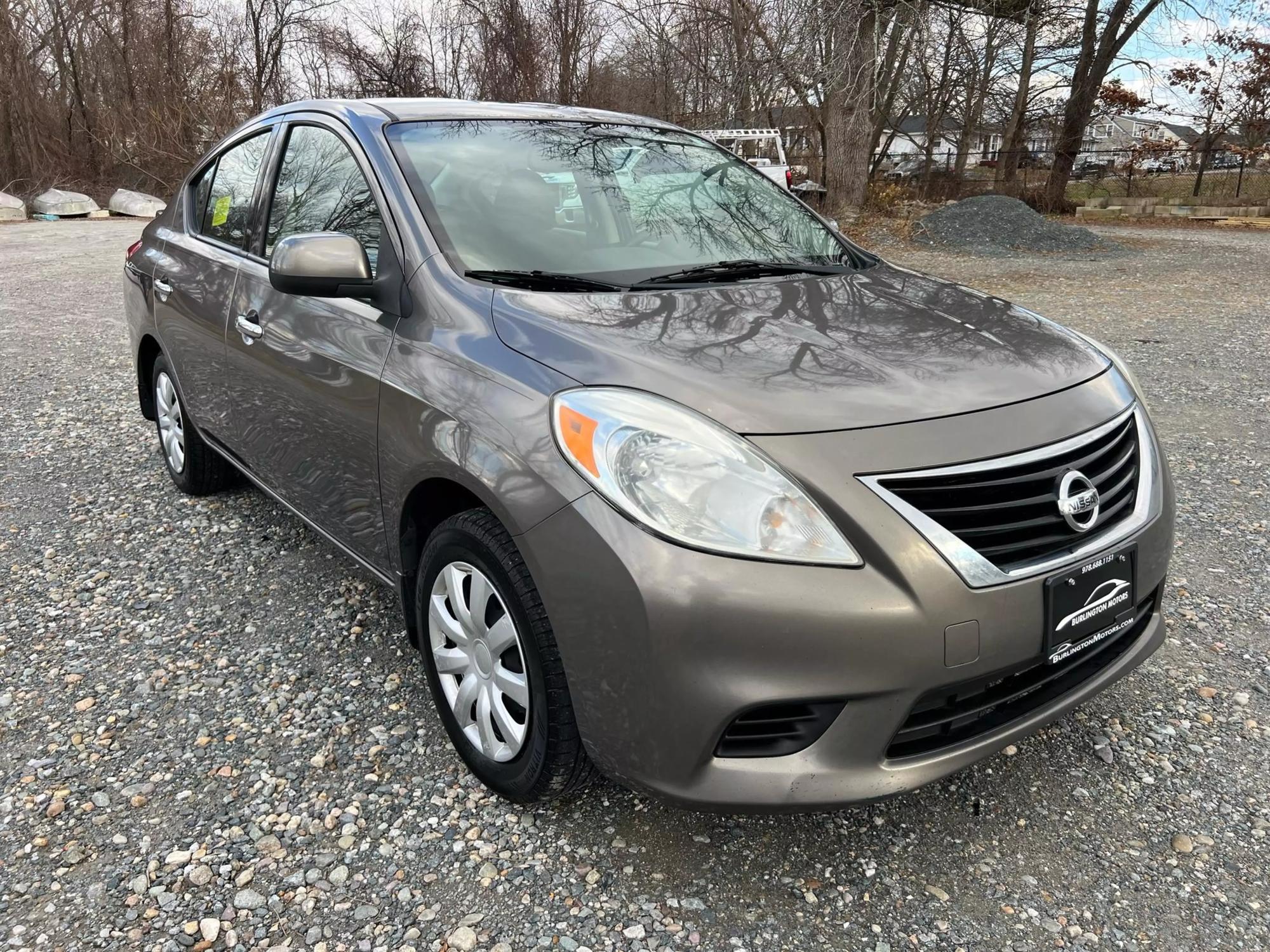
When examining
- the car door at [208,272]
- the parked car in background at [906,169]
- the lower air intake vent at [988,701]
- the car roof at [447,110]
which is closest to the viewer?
the lower air intake vent at [988,701]

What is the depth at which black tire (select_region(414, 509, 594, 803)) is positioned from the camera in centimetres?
201

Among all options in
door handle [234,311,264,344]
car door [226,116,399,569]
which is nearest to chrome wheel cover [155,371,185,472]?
car door [226,116,399,569]

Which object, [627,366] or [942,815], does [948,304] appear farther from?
[942,815]

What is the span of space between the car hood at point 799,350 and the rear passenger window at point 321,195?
68cm

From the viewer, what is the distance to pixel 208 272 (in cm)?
362

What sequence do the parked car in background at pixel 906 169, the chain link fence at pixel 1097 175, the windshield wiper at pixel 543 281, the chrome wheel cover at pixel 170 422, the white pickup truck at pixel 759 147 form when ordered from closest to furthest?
the windshield wiper at pixel 543 281
the chrome wheel cover at pixel 170 422
the white pickup truck at pixel 759 147
the chain link fence at pixel 1097 175
the parked car in background at pixel 906 169

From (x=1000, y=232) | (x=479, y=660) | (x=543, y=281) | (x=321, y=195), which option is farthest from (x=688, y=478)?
(x=1000, y=232)

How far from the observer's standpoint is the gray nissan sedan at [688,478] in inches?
70.2

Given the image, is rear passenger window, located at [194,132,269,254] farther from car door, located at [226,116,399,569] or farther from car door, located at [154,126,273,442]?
car door, located at [226,116,399,569]

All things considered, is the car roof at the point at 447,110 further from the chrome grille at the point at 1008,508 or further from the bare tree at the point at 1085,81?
the bare tree at the point at 1085,81

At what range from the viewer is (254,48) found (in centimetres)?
2903

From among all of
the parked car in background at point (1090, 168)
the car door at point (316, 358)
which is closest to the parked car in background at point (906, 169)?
the parked car in background at point (1090, 168)

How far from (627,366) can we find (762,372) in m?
0.29

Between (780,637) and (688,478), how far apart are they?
0.35 metres
